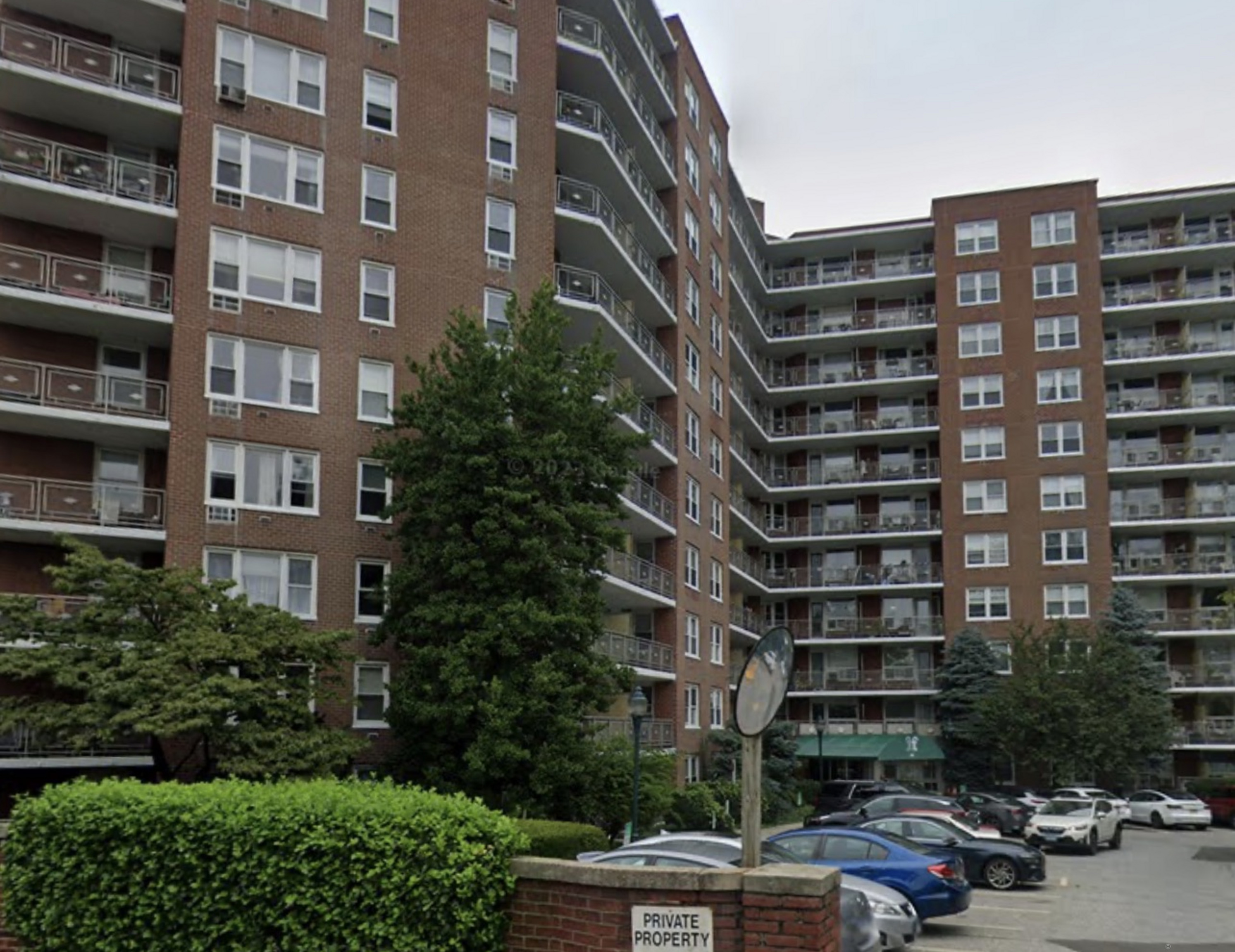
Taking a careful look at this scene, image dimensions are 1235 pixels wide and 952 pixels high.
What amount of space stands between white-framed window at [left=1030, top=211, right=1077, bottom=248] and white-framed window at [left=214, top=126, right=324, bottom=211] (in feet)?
150

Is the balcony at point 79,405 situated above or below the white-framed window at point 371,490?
above

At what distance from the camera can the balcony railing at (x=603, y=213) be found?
3875cm

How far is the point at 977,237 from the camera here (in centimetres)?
6806

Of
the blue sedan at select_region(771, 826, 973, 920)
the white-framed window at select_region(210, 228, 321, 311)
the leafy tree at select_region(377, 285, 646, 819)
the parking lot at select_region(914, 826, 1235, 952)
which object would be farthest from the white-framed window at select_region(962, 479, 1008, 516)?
the blue sedan at select_region(771, 826, 973, 920)

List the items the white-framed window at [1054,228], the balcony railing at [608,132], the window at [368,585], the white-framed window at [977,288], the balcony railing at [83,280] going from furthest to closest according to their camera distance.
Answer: the white-framed window at [977,288]
the white-framed window at [1054,228]
the balcony railing at [608,132]
the window at [368,585]
the balcony railing at [83,280]

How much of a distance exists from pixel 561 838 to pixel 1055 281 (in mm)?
53695

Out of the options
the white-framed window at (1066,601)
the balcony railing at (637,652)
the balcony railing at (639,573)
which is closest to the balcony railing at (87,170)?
the balcony railing at (639,573)

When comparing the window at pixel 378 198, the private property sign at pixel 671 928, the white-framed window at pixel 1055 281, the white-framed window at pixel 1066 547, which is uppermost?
the white-framed window at pixel 1055 281

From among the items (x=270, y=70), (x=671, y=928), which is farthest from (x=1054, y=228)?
(x=671, y=928)

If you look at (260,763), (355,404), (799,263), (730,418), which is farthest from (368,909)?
(799,263)

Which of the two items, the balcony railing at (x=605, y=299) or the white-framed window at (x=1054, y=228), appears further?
the white-framed window at (x=1054, y=228)

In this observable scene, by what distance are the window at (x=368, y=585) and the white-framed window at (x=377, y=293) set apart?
6.43 m

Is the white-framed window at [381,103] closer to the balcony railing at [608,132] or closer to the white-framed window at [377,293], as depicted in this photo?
the white-framed window at [377,293]

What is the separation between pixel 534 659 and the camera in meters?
27.8
